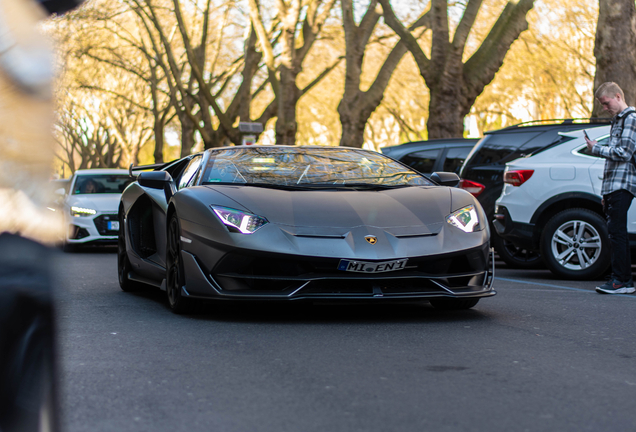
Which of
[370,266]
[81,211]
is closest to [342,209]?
[370,266]

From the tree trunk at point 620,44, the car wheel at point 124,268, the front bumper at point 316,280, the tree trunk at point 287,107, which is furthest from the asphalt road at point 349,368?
the tree trunk at point 287,107

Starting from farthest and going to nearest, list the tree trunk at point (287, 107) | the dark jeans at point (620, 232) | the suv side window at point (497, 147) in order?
the tree trunk at point (287, 107)
the suv side window at point (497, 147)
the dark jeans at point (620, 232)

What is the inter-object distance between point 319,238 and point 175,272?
123cm

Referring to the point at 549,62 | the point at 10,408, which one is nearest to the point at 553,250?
the point at 10,408

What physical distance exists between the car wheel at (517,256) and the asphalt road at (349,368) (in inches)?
171

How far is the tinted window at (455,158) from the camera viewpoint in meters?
12.7

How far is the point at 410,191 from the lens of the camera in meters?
6.39

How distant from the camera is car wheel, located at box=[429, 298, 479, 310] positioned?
6.40 meters

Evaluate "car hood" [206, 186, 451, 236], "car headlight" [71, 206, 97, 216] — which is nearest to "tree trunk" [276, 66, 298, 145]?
"car headlight" [71, 206, 97, 216]

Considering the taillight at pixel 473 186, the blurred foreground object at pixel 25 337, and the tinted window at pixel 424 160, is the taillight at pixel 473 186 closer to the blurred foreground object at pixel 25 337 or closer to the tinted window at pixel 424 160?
the tinted window at pixel 424 160

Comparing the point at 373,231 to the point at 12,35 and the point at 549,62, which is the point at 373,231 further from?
the point at 549,62

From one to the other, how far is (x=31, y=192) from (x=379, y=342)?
3.49 metres

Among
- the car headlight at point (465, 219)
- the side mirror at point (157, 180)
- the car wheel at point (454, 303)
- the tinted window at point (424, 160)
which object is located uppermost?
the tinted window at point (424, 160)

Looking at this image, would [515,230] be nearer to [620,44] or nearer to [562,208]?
[562,208]
